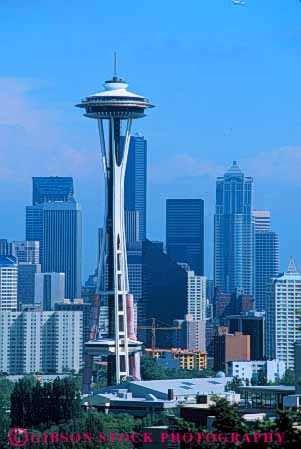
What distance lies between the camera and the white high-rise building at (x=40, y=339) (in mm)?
63984

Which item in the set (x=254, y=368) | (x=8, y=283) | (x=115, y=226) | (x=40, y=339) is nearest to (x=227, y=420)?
(x=115, y=226)

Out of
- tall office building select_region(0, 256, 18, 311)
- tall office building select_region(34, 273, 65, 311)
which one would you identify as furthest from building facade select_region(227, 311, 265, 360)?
tall office building select_region(34, 273, 65, 311)

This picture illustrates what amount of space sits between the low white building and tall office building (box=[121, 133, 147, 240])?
1546 inches

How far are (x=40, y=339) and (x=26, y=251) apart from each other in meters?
26.9

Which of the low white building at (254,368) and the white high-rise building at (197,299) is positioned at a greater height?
the white high-rise building at (197,299)

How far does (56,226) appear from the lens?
309 feet

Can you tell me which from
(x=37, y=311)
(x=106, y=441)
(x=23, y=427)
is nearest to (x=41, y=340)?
(x=37, y=311)

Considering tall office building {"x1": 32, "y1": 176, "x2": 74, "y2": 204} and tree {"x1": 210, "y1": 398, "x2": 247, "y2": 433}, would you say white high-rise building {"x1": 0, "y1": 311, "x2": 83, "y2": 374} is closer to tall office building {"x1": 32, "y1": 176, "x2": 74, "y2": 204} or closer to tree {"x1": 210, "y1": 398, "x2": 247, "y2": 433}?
tall office building {"x1": 32, "y1": 176, "x2": 74, "y2": 204}

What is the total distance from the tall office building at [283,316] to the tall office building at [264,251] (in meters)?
17.5

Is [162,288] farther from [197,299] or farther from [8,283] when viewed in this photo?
[8,283]

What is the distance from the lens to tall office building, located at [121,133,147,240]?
93312 mm

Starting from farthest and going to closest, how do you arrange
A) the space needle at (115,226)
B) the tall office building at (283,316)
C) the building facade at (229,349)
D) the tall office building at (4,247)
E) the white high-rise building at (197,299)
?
the tall office building at (4,247) → the white high-rise building at (197,299) → the tall office building at (283,316) → the building facade at (229,349) → the space needle at (115,226)

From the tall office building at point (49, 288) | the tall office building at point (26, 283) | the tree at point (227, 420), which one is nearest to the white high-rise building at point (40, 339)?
the tall office building at point (26, 283)

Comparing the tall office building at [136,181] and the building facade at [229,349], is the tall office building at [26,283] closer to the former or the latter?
the tall office building at [136,181]
